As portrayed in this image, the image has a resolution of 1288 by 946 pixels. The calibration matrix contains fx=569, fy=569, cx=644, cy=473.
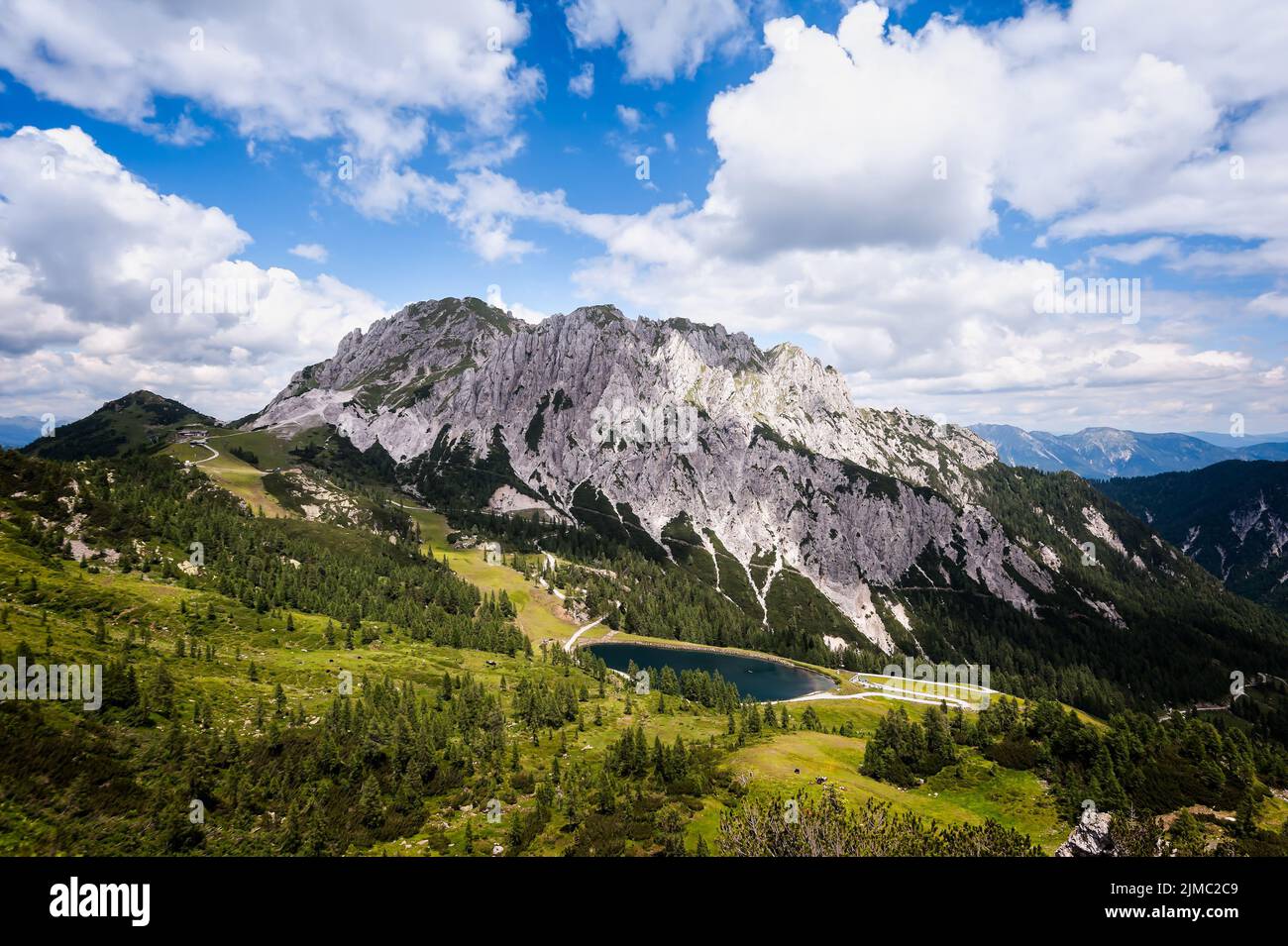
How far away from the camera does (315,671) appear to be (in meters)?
103

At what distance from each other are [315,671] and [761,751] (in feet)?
261

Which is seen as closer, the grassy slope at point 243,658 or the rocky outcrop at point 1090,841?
the rocky outcrop at point 1090,841

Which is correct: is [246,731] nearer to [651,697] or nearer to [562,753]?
[562,753]

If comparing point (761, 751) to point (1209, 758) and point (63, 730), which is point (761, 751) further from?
point (63, 730)

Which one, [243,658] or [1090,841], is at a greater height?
[1090,841]

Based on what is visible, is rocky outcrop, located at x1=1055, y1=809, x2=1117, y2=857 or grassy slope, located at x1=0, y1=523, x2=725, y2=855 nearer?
rocky outcrop, located at x1=1055, y1=809, x2=1117, y2=857

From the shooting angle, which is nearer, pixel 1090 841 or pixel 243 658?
pixel 1090 841
